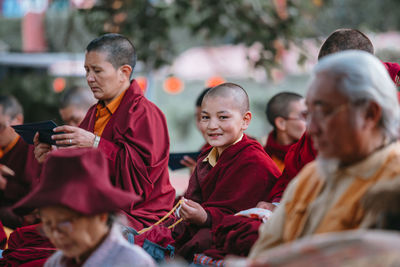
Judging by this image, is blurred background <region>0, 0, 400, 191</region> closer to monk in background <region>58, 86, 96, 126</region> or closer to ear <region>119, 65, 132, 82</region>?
monk in background <region>58, 86, 96, 126</region>

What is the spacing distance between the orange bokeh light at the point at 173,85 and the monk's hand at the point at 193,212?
32.4 feet

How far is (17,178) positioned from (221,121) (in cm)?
278

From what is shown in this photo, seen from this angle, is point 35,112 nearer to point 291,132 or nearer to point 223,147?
point 291,132

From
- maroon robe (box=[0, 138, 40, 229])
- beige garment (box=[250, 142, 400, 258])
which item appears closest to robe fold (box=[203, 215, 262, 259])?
beige garment (box=[250, 142, 400, 258])

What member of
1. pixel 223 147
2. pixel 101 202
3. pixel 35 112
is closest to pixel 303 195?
pixel 101 202

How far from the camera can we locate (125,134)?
13.3 feet

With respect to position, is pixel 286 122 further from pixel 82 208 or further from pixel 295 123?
pixel 82 208

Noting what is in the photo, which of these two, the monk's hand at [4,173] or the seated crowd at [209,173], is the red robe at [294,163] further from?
the monk's hand at [4,173]

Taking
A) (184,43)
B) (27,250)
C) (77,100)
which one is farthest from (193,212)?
(184,43)

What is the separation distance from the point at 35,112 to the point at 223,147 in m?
11.2

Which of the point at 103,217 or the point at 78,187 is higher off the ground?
the point at 78,187

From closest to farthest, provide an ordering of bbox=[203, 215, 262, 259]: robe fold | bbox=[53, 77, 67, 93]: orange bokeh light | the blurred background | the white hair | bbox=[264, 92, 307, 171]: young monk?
1. the white hair
2. bbox=[203, 215, 262, 259]: robe fold
3. bbox=[264, 92, 307, 171]: young monk
4. the blurred background
5. bbox=[53, 77, 67, 93]: orange bokeh light

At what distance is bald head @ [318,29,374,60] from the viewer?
328 cm

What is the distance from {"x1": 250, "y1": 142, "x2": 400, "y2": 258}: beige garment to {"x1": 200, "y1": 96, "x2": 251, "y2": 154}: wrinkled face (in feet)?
4.70
